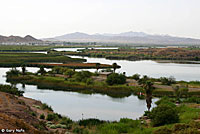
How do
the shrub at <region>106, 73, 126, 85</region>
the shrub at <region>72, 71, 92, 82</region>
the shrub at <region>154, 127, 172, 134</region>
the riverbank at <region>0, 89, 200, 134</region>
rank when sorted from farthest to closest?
the shrub at <region>72, 71, 92, 82</region>, the shrub at <region>106, 73, 126, 85</region>, the shrub at <region>154, 127, 172, 134</region>, the riverbank at <region>0, 89, 200, 134</region>

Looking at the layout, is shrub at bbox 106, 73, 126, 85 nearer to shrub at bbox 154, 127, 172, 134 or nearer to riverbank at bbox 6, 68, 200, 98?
riverbank at bbox 6, 68, 200, 98

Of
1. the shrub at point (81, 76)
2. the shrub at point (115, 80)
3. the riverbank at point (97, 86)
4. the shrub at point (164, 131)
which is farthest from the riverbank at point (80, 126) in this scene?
the shrub at point (81, 76)

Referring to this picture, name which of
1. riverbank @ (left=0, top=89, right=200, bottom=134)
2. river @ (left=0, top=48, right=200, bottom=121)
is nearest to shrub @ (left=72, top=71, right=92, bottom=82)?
river @ (left=0, top=48, right=200, bottom=121)

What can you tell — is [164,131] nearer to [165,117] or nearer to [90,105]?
[165,117]

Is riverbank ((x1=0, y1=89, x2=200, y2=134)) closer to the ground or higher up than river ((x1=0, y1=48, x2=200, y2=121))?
higher up

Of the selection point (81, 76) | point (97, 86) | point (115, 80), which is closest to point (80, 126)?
point (97, 86)

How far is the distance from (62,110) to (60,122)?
9862mm

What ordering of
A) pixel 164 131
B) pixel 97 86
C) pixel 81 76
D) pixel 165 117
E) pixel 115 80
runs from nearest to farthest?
1. pixel 164 131
2. pixel 165 117
3. pixel 97 86
4. pixel 115 80
5. pixel 81 76

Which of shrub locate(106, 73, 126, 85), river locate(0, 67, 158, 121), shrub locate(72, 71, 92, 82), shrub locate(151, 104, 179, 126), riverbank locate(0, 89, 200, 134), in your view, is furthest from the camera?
shrub locate(72, 71, 92, 82)

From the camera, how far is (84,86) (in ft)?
182

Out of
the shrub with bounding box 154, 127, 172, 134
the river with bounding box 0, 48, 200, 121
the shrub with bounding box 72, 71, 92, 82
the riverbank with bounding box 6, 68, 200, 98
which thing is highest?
the shrub with bounding box 154, 127, 172, 134

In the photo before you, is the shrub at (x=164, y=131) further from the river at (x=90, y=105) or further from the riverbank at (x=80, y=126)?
the river at (x=90, y=105)

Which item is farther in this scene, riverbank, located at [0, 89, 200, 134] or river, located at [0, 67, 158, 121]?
river, located at [0, 67, 158, 121]

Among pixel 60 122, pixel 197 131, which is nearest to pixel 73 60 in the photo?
pixel 60 122
